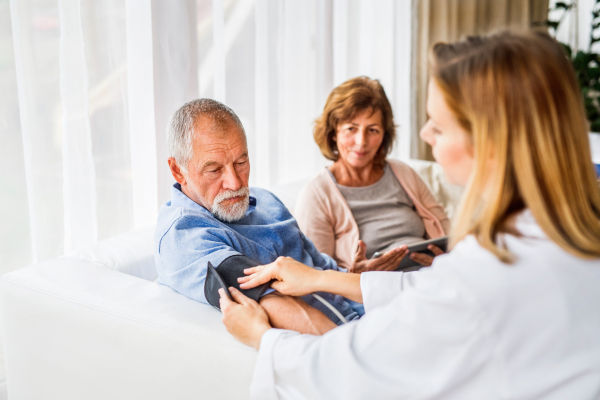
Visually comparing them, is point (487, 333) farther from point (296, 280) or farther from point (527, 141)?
point (296, 280)

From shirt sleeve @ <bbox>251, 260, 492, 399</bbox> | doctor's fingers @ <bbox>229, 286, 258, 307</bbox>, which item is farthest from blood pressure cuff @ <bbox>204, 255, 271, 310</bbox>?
shirt sleeve @ <bbox>251, 260, 492, 399</bbox>

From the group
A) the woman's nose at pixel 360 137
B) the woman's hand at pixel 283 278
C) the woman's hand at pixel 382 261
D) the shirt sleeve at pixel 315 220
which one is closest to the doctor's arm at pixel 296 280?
the woman's hand at pixel 283 278

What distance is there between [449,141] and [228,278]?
571 mm

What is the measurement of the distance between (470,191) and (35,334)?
1.13 metres

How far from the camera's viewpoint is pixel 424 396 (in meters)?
0.79

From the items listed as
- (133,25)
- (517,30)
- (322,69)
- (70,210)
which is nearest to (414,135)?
(322,69)

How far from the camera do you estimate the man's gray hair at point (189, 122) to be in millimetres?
1381

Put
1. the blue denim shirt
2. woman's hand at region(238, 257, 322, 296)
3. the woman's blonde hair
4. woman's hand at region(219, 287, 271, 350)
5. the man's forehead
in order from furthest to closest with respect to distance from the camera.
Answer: the woman's blonde hair, the man's forehead, the blue denim shirt, woman's hand at region(238, 257, 322, 296), woman's hand at region(219, 287, 271, 350)

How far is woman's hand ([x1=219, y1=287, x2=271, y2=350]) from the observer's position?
1.00 meters

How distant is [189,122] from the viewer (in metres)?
1.38

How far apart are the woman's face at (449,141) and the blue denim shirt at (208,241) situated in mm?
539

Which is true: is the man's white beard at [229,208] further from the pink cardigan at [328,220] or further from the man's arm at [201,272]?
the pink cardigan at [328,220]

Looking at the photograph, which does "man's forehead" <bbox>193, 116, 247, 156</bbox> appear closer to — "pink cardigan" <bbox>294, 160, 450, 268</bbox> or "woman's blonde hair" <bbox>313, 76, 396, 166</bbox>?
"pink cardigan" <bbox>294, 160, 450, 268</bbox>

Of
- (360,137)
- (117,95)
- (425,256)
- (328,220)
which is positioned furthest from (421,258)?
(117,95)
